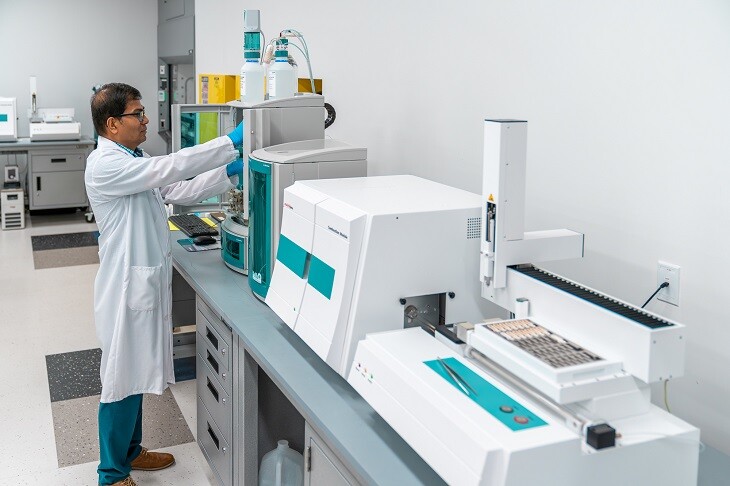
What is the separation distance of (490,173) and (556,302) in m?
0.32

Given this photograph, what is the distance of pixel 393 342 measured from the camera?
5.31ft

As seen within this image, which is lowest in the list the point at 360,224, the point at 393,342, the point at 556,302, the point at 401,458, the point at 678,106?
the point at 401,458

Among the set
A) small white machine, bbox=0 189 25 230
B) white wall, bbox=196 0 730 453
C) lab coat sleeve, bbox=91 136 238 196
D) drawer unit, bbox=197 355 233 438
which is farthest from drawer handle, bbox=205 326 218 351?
small white machine, bbox=0 189 25 230

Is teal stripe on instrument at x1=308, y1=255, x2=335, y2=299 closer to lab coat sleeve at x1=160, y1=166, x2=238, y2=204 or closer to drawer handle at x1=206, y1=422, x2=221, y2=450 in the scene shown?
drawer handle at x1=206, y1=422, x2=221, y2=450

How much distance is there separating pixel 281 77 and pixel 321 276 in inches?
43.5

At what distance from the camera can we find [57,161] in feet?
23.0

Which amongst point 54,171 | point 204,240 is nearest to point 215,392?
point 204,240

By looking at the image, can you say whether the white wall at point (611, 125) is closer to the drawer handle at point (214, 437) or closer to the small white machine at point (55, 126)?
the drawer handle at point (214, 437)

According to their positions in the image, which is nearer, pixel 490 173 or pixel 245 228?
pixel 490 173

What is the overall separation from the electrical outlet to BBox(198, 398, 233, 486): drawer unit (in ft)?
4.91

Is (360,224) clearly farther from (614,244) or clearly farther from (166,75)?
(166,75)

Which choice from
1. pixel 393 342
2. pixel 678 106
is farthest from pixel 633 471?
pixel 678 106

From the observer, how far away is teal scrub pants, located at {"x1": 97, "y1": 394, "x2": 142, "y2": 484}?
8.31 ft

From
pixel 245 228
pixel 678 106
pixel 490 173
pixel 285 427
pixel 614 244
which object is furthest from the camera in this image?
pixel 245 228
